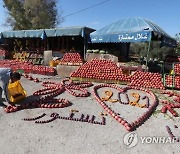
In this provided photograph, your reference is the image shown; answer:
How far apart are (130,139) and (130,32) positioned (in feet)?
28.0

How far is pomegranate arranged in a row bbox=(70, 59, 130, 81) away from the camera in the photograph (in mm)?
10875

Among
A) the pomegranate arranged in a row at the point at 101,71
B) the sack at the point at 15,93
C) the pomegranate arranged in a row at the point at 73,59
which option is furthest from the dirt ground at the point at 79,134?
the pomegranate arranged in a row at the point at 73,59

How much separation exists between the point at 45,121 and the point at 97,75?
5.86 meters

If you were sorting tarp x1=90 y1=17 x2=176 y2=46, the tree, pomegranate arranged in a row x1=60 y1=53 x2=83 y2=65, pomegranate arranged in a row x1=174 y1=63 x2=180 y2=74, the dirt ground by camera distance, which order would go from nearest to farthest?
1. the dirt ground
2. pomegranate arranged in a row x1=174 y1=63 x2=180 y2=74
3. tarp x1=90 y1=17 x2=176 y2=46
4. pomegranate arranged in a row x1=60 y1=53 x2=83 y2=65
5. the tree

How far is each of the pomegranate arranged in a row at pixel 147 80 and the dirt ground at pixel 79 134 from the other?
11.9 feet

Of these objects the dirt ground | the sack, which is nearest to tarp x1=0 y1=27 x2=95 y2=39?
the sack

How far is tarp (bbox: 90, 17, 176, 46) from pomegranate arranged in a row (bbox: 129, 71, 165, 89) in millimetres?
2212

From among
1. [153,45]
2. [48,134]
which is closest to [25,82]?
[48,134]

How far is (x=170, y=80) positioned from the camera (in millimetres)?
10117

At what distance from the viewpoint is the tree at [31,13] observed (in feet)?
111

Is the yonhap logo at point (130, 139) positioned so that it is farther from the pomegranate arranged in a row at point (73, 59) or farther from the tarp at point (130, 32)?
the pomegranate arranged in a row at point (73, 59)

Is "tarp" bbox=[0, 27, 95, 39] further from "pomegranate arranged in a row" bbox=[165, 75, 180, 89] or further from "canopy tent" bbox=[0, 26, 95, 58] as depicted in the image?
"pomegranate arranged in a row" bbox=[165, 75, 180, 89]

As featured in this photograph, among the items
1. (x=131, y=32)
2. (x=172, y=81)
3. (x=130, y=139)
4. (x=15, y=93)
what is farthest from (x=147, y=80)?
(x=15, y=93)

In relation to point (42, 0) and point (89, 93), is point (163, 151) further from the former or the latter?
point (42, 0)
